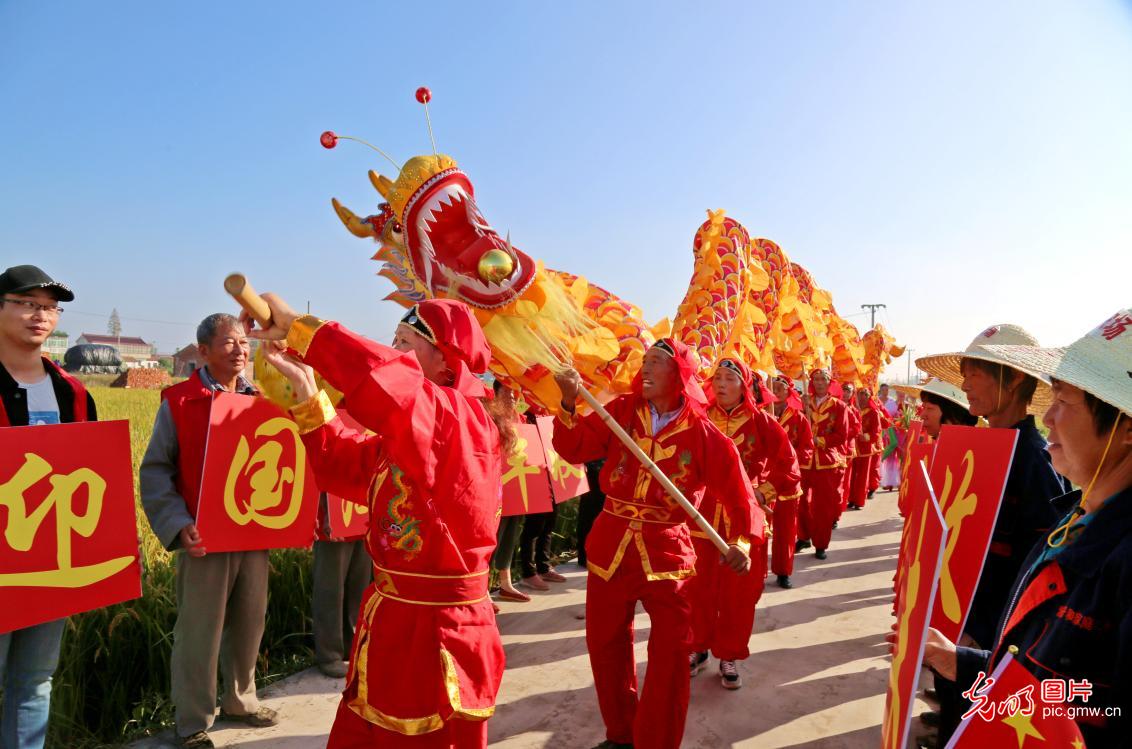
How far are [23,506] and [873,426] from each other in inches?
444

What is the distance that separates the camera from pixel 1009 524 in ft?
7.82

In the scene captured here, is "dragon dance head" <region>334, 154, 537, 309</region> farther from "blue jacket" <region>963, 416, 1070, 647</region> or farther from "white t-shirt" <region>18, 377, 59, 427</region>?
"blue jacket" <region>963, 416, 1070, 647</region>

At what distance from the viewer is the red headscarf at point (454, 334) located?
207 cm

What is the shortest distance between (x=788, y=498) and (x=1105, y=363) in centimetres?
478

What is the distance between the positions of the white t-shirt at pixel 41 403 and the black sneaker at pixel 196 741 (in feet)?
5.20

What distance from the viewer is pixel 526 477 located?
532 cm

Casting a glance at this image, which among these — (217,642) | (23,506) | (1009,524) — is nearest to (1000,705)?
(1009,524)

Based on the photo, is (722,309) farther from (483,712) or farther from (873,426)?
(873,426)

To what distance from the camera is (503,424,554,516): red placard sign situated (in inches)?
202

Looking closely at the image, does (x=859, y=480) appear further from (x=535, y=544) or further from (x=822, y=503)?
(x=535, y=544)

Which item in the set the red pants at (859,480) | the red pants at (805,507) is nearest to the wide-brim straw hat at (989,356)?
the red pants at (805,507)

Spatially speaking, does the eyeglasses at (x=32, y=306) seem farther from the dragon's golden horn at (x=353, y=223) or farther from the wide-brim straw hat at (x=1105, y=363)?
the wide-brim straw hat at (x=1105, y=363)

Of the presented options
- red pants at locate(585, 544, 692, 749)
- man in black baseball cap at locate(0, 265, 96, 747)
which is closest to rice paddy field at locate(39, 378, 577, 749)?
man in black baseball cap at locate(0, 265, 96, 747)

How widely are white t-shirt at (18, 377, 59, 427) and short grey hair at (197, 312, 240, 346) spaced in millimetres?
647
